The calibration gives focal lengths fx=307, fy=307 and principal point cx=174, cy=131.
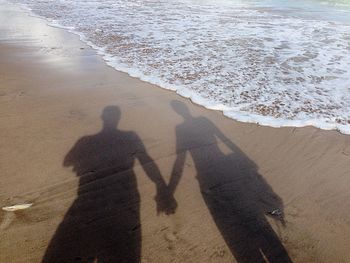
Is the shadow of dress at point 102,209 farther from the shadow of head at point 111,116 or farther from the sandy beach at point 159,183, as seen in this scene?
the shadow of head at point 111,116

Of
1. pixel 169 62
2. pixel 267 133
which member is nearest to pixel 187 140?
pixel 267 133

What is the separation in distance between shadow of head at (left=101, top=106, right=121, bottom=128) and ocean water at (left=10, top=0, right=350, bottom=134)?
1.61 m

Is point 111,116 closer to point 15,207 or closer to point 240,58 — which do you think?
point 15,207

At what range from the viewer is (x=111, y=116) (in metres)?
5.48

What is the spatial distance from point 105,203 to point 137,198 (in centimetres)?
37

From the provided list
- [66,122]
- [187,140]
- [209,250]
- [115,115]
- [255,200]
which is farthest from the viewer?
[115,115]

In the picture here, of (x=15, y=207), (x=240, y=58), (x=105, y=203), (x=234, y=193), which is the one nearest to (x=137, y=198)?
(x=105, y=203)

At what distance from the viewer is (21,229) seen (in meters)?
3.10

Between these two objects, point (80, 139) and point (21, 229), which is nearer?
point (21, 229)

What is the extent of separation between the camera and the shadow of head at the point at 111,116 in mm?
5223

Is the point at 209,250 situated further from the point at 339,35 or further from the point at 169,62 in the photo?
the point at 339,35

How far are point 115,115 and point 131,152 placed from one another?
4.25 feet

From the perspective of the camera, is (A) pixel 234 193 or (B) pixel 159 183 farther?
(B) pixel 159 183

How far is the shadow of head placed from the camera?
5223 millimetres
